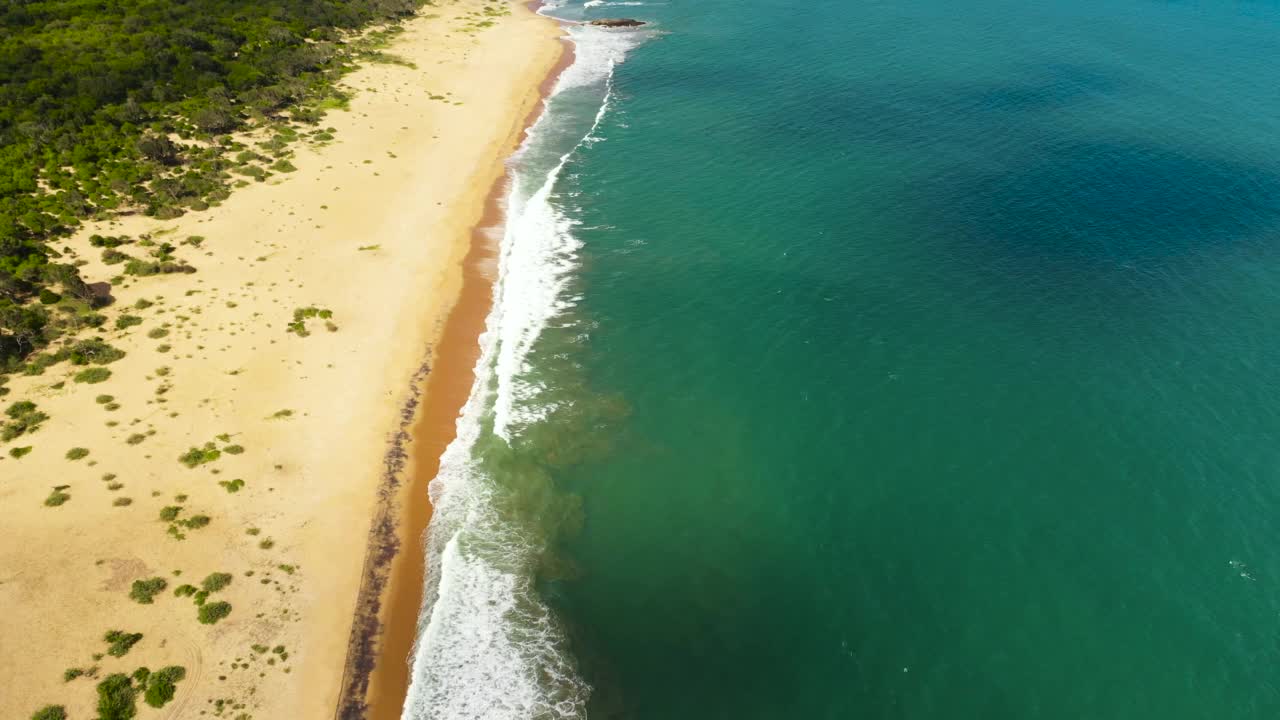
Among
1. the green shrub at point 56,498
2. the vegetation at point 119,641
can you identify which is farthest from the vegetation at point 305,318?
the vegetation at point 119,641

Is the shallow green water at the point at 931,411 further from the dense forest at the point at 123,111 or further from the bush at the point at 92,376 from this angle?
the dense forest at the point at 123,111

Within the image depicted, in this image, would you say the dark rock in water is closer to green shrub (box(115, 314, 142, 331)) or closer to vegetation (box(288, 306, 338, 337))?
vegetation (box(288, 306, 338, 337))

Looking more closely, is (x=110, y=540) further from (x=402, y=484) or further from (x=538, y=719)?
(x=538, y=719)

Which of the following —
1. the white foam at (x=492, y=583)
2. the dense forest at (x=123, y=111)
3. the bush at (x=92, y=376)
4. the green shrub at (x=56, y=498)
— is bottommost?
the white foam at (x=492, y=583)

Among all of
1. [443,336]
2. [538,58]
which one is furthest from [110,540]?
[538,58]

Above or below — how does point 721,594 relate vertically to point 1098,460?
below

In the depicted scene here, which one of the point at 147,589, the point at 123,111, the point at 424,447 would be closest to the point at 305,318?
the point at 424,447
